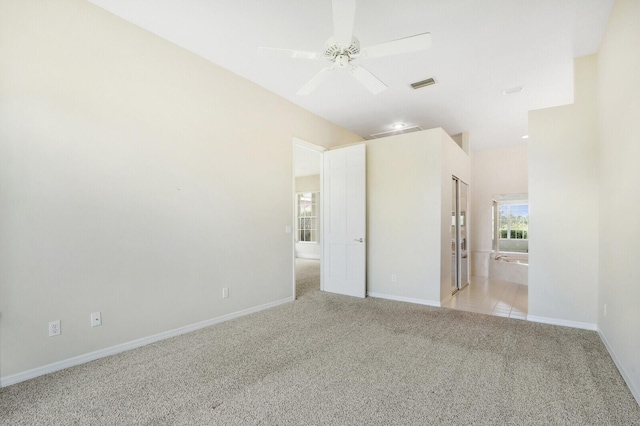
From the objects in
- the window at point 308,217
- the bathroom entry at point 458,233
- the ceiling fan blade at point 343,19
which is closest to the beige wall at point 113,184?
the ceiling fan blade at point 343,19

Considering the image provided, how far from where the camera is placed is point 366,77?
2.66 metres

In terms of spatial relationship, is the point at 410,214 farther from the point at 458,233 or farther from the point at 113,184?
the point at 113,184

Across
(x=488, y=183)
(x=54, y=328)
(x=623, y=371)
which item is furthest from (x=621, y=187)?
(x=488, y=183)

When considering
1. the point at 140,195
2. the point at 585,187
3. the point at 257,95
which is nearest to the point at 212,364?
the point at 140,195

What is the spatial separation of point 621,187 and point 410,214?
2.30m

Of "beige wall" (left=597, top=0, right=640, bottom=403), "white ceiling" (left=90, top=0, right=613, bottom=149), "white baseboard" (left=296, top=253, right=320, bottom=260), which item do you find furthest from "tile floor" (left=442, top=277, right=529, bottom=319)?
"white baseboard" (left=296, top=253, right=320, bottom=260)

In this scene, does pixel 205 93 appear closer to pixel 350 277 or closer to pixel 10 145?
pixel 10 145

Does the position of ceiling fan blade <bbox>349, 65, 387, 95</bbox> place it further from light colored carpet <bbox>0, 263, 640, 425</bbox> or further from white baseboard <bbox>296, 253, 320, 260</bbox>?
white baseboard <bbox>296, 253, 320, 260</bbox>

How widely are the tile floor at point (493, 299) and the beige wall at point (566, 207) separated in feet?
1.48

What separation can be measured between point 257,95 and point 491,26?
2.64m

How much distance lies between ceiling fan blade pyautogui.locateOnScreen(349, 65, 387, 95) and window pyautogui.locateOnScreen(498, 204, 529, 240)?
5793mm

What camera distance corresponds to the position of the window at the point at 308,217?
31.3 ft

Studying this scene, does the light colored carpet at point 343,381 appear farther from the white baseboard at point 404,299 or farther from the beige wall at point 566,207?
the white baseboard at point 404,299

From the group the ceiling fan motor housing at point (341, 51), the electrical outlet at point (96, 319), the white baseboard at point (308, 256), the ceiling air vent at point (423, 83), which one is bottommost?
the white baseboard at point (308, 256)
